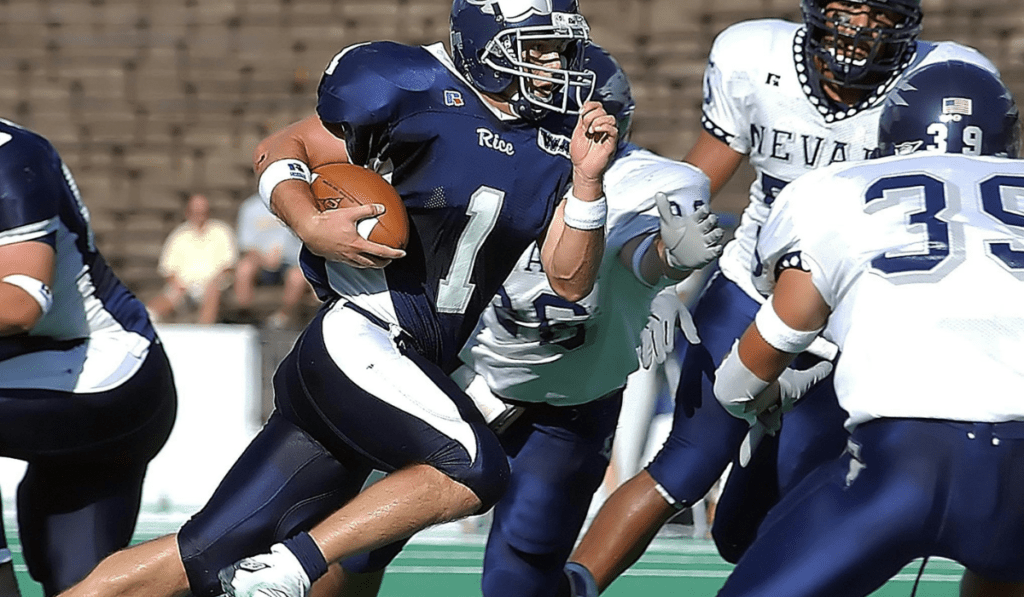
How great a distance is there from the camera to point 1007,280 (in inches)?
105

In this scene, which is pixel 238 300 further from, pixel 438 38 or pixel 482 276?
pixel 482 276

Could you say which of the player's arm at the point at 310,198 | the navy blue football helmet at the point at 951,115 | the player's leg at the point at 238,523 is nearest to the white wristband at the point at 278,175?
the player's arm at the point at 310,198

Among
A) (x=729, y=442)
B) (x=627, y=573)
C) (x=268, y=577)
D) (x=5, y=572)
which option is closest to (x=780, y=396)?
(x=729, y=442)

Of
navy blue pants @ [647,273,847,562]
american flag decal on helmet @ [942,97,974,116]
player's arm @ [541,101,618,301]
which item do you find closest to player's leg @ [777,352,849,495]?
navy blue pants @ [647,273,847,562]

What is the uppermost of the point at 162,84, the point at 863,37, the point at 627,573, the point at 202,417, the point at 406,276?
the point at 863,37

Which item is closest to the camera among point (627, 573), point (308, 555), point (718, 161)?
point (308, 555)

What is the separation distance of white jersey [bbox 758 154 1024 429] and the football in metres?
0.76

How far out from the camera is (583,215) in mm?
3217

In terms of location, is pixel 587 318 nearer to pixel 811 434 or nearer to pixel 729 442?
pixel 729 442

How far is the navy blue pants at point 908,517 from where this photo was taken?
8.47 ft

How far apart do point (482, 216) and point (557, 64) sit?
343 mm

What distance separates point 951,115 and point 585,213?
73 cm

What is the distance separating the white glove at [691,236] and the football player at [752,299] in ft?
2.40

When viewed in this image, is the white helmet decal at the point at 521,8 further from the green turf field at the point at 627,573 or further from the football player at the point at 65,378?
the green turf field at the point at 627,573
